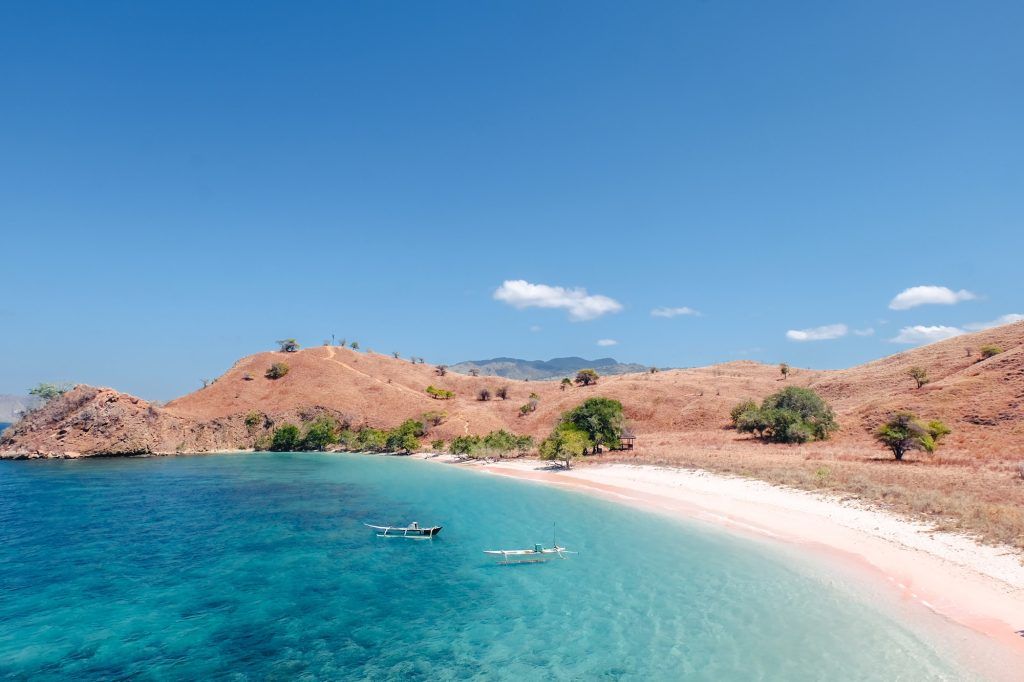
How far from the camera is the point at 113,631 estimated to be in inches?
824

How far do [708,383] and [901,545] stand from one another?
8933 cm

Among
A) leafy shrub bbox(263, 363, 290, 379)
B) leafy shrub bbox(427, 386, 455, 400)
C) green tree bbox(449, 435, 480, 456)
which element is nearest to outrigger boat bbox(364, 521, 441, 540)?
green tree bbox(449, 435, 480, 456)

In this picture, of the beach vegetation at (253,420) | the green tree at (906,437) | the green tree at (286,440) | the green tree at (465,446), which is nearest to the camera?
the green tree at (906,437)

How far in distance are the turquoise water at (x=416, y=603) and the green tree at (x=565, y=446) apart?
66.2 ft

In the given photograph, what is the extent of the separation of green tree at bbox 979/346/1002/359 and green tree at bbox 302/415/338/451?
118813mm

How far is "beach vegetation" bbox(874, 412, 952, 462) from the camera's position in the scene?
4831 centimetres

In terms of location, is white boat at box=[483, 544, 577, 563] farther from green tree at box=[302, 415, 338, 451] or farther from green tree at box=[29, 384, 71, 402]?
green tree at box=[29, 384, 71, 402]

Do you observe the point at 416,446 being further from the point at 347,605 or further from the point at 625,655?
the point at 625,655

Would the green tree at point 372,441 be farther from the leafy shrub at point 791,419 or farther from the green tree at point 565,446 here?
the leafy shrub at point 791,419

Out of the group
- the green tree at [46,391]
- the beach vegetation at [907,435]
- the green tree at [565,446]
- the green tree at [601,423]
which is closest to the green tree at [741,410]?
the green tree at [601,423]

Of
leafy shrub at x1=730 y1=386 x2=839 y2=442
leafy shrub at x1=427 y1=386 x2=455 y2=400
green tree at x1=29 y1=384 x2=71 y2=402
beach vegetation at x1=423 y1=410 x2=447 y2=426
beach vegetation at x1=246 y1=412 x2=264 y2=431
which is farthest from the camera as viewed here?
leafy shrub at x1=427 y1=386 x2=455 y2=400

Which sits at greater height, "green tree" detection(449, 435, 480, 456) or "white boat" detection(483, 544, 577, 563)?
"green tree" detection(449, 435, 480, 456)

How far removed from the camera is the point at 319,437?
96.9 meters

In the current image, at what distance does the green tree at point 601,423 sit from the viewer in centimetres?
7125
